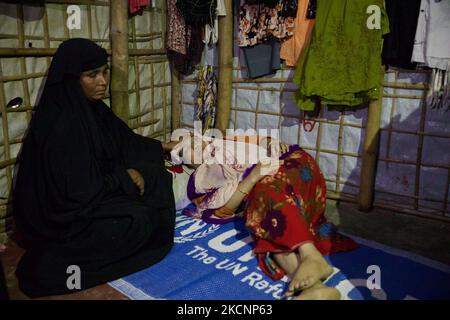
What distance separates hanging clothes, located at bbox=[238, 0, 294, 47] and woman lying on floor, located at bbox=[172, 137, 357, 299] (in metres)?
1.10

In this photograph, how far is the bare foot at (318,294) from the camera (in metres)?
1.92

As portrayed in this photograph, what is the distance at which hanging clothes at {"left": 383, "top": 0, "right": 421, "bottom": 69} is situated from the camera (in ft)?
9.66

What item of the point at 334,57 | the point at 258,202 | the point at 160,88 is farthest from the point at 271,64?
the point at 258,202

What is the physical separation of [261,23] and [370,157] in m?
1.48

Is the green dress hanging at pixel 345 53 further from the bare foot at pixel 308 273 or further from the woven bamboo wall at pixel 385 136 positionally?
the bare foot at pixel 308 273

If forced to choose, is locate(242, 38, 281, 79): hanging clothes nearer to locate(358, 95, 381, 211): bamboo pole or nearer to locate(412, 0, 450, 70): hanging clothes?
locate(358, 95, 381, 211): bamboo pole

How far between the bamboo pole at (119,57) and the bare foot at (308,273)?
219 centimetres

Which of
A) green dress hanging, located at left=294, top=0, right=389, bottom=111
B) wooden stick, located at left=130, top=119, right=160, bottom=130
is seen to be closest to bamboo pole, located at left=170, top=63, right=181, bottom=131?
wooden stick, located at left=130, top=119, right=160, bottom=130

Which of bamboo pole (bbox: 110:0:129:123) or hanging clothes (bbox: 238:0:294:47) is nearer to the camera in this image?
bamboo pole (bbox: 110:0:129:123)

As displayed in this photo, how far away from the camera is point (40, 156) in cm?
231

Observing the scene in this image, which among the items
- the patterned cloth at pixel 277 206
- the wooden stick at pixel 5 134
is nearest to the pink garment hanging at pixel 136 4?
the wooden stick at pixel 5 134

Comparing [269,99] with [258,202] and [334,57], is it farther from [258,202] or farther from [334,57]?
[258,202]

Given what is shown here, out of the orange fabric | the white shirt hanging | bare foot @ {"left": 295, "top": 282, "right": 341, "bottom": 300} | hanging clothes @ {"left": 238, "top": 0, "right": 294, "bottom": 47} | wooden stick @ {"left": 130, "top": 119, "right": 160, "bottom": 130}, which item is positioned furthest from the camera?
wooden stick @ {"left": 130, "top": 119, "right": 160, "bottom": 130}

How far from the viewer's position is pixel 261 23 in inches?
141
